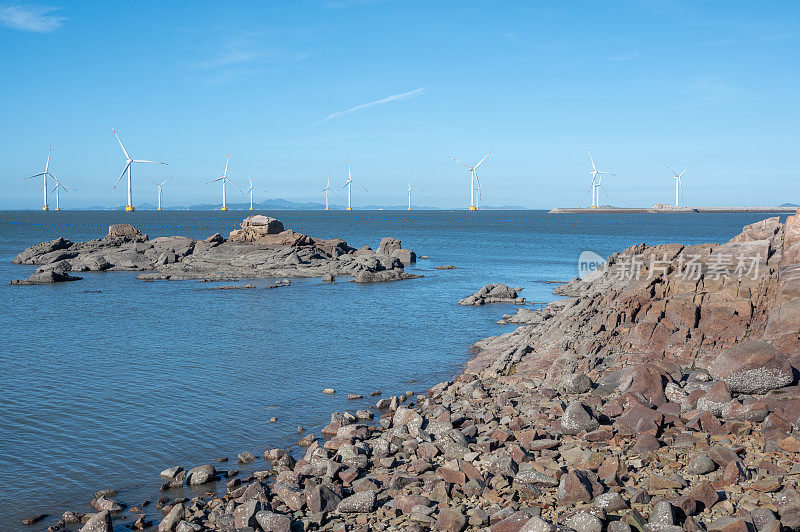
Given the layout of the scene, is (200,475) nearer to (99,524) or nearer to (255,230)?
(99,524)

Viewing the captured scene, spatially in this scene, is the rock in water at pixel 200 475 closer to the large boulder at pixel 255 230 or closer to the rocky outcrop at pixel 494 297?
the rocky outcrop at pixel 494 297

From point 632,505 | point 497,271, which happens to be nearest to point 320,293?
point 497,271

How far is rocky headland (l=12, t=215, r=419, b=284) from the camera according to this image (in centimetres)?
6253

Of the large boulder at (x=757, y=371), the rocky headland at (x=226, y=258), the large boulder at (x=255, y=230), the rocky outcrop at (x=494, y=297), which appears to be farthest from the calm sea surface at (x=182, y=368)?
the large boulder at (x=255, y=230)

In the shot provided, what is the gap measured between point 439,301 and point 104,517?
3504cm

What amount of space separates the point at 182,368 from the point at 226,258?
45.3m

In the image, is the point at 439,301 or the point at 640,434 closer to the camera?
the point at 640,434

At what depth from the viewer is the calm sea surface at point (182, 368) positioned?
16.2 m

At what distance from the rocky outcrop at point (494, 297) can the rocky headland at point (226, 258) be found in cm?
1596

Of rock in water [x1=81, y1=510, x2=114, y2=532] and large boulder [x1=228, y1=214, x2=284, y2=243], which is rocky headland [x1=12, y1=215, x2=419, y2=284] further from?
rock in water [x1=81, y1=510, x2=114, y2=532]

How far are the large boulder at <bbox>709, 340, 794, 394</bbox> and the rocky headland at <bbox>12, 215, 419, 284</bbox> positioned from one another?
44.0 meters

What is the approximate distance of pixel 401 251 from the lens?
79.2 metres

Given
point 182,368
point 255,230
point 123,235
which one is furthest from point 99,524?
point 123,235

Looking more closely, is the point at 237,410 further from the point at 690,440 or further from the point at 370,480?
the point at 690,440
